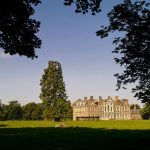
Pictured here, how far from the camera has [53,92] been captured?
343 ft

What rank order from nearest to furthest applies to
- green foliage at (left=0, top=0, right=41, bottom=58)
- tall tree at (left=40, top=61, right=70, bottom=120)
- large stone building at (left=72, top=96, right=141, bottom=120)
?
green foliage at (left=0, top=0, right=41, bottom=58) → tall tree at (left=40, top=61, right=70, bottom=120) → large stone building at (left=72, top=96, right=141, bottom=120)

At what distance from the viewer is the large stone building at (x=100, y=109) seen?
17638 centimetres

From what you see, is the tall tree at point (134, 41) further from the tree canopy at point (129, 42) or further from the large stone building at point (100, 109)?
the large stone building at point (100, 109)

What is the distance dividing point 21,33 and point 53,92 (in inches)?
3435

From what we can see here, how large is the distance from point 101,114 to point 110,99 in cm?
842

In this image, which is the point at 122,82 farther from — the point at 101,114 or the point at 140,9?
the point at 101,114

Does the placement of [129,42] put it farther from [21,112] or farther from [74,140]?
[21,112]

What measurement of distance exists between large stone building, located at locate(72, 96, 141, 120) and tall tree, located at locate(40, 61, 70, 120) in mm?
66671

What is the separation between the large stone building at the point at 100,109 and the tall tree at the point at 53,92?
66671 mm

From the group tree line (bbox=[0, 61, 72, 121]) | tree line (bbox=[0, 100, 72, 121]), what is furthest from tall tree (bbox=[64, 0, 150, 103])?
tree line (bbox=[0, 100, 72, 121])

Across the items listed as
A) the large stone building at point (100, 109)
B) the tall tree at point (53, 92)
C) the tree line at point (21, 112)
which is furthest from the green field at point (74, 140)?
the large stone building at point (100, 109)

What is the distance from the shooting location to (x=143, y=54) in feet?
74.4

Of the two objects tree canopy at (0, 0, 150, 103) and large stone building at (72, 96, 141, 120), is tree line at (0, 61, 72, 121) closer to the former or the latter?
large stone building at (72, 96, 141, 120)

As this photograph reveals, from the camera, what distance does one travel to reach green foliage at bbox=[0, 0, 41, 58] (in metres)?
17.4
